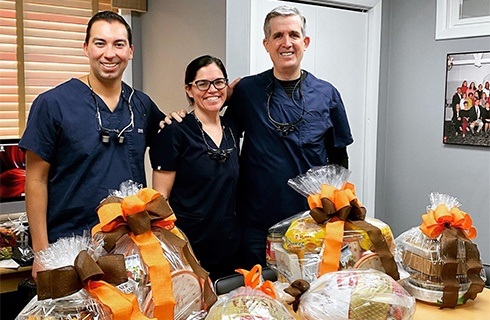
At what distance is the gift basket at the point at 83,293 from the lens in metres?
0.95

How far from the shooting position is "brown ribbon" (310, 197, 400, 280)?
1.32 metres

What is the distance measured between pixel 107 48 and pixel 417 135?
213 cm

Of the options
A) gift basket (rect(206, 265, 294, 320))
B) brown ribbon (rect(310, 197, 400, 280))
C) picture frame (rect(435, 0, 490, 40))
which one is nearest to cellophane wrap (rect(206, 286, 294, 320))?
gift basket (rect(206, 265, 294, 320))

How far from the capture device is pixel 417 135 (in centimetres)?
327

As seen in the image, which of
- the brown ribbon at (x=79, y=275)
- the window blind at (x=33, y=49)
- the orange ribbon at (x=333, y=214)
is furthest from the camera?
the window blind at (x=33, y=49)

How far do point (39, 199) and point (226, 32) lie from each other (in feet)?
3.91

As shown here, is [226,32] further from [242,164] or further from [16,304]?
[16,304]

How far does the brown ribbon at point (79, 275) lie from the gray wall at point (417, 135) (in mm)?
2478

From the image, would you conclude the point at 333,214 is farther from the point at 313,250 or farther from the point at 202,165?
the point at 202,165

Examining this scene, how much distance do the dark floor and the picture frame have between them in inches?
20.2

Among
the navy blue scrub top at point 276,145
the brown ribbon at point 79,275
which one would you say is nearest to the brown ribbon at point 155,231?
the brown ribbon at point 79,275

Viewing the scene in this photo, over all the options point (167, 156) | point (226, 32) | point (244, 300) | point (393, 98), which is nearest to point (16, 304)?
point (167, 156)

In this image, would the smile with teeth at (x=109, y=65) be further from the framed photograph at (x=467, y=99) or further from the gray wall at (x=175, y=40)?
the framed photograph at (x=467, y=99)

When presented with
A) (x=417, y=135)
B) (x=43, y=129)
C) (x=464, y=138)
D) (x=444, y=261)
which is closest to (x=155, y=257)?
(x=444, y=261)
